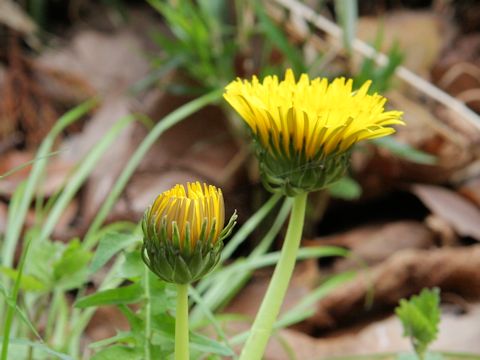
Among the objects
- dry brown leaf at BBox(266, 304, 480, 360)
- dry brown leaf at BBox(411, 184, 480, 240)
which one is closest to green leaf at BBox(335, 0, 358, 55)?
dry brown leaf at BBox(411, 184, 480, 240)

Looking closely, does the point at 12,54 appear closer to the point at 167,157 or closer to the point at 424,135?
the point at 167,157

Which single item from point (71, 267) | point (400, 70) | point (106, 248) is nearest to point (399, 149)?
point (400, 70)

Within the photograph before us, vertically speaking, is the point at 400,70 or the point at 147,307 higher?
the point at 400,70

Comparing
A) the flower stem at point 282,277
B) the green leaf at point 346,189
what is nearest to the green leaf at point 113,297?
the flower stem at point 282,277

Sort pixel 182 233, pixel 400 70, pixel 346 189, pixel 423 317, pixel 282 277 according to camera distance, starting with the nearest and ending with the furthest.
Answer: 1. pixel 182 233
2. pixel 282 277
3. pixel 423 317
4. pixel 346 189
5. pixel 400 70

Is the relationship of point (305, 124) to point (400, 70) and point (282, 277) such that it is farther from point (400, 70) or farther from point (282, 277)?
point (400, 70)

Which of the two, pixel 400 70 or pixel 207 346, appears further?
pixel 400 70

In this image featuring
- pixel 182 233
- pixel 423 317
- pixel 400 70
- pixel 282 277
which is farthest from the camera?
pixel 400 70
